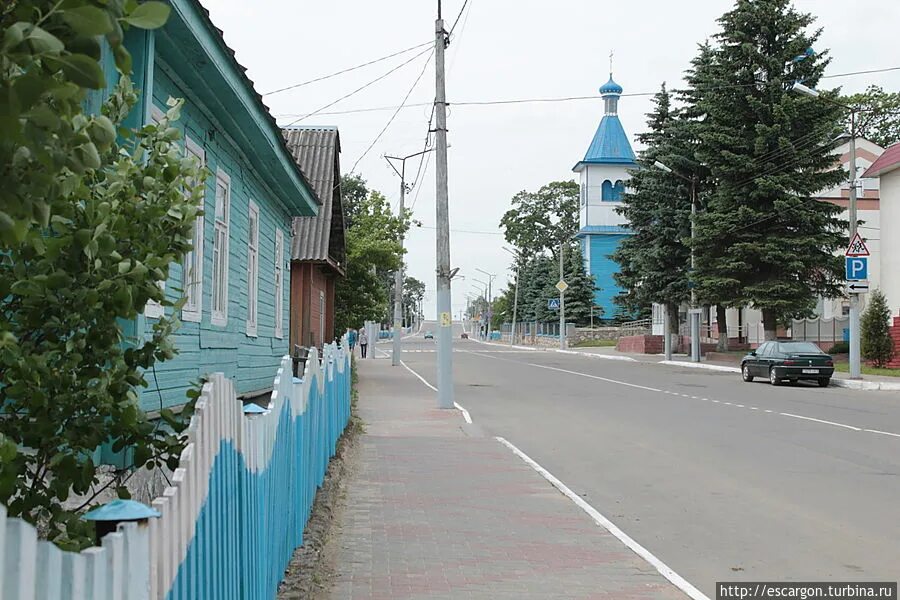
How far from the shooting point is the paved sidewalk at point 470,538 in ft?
21.0

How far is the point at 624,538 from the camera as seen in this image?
792 cm

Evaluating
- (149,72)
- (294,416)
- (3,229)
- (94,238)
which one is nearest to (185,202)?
(94,238)

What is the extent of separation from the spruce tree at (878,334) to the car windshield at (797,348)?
673cm

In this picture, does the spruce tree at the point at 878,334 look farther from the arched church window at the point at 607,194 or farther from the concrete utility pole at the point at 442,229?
the arched church window at the point at 607,194

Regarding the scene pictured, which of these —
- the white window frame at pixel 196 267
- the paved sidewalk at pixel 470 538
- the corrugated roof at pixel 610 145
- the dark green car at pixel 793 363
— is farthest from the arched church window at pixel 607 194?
the white window frame at pixel 196 267

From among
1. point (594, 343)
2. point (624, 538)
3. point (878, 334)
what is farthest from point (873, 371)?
point (594, 343)

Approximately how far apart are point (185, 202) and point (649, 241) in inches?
1960

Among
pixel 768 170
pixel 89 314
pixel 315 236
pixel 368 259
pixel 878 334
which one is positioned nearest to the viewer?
pixel 89 314

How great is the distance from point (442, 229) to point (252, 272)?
771 cm

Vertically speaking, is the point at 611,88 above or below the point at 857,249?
above

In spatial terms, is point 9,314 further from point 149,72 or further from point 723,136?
point 723,136

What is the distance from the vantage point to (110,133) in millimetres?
2098

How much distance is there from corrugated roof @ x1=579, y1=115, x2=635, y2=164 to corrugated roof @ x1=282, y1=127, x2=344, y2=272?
214 ft

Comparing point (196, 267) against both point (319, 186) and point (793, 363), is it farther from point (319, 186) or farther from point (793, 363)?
point (793, 363)
